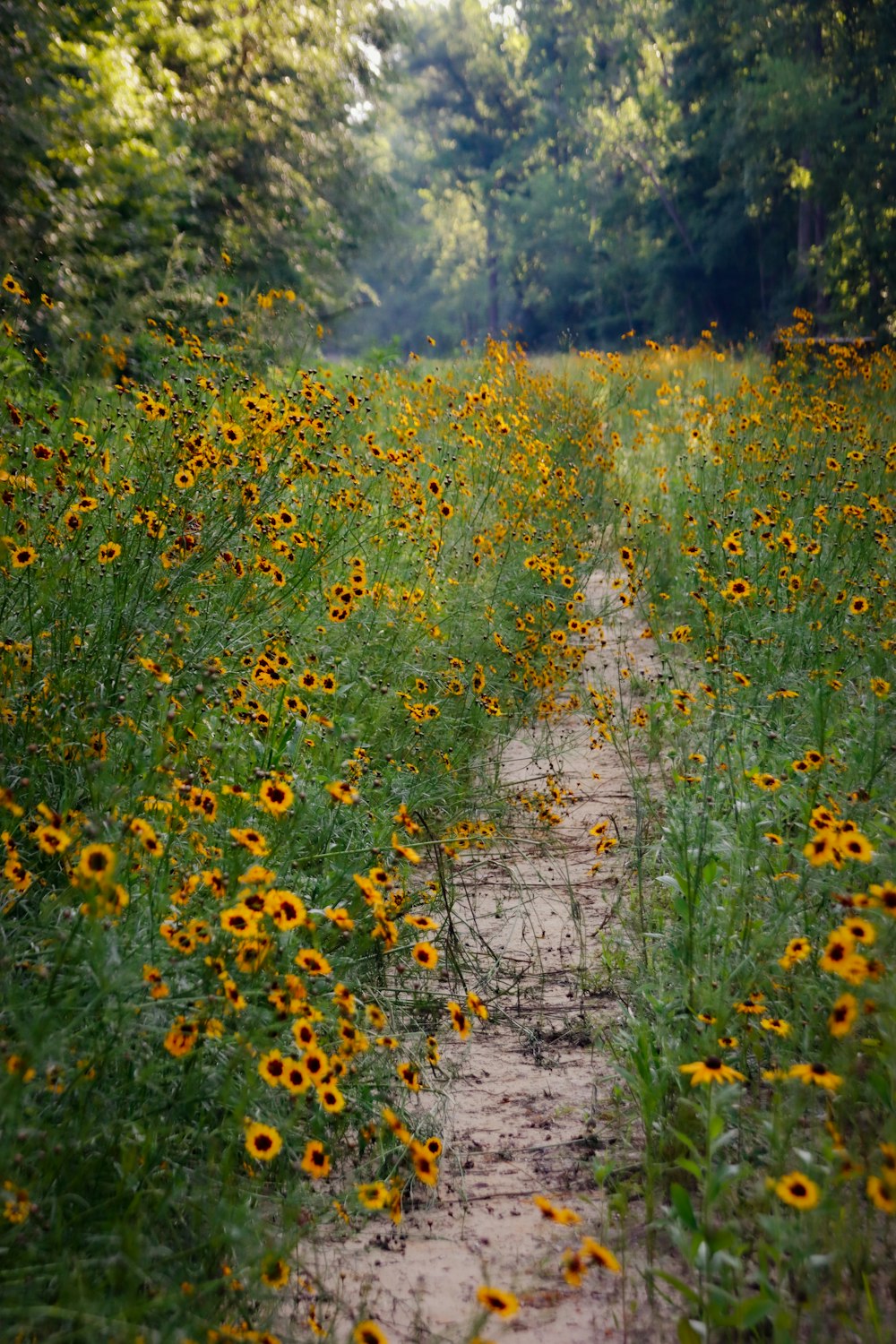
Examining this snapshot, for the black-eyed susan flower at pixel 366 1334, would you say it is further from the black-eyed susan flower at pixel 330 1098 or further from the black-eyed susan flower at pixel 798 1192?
the black-eyed susan flower at pixel 798 1192

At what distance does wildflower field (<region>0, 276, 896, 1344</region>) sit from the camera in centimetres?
162

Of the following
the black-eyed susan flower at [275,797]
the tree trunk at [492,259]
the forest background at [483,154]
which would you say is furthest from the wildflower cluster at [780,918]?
the tree trunk at [492,259]

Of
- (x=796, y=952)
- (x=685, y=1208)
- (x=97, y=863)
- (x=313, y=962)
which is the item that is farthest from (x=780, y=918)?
(x=97, y=863)

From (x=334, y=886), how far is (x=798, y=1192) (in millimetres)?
1341

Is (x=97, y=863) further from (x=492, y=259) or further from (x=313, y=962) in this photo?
(x=492, y=259)

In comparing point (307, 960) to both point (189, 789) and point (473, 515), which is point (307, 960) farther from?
point (473, 515)

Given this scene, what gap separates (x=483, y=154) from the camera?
49.5 metres

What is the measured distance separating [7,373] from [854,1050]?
3.94m

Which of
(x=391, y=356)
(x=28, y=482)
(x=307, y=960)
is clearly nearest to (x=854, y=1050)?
(x=307, y=960)

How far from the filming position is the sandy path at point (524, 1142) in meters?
1.80

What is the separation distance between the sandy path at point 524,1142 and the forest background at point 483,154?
2.98m

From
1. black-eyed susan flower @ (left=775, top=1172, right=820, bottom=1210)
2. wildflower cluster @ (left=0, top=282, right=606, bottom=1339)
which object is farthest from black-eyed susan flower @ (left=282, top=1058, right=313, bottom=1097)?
black-eyed susan flower @ (left=775, top=1172, right=820, bottom=1210)

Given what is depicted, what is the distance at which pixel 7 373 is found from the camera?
4238 mm

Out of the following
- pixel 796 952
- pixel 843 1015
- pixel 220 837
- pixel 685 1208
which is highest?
pixel 220 837
